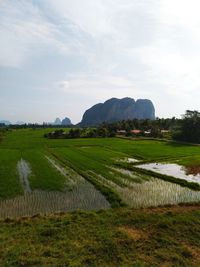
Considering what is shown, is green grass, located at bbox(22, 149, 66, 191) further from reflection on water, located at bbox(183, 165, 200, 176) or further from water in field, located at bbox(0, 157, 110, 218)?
reflection on water, located at bbox(183, 165, 200, 176)

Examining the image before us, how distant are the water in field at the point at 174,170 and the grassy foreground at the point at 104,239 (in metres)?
9.12

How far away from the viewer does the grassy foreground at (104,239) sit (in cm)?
804

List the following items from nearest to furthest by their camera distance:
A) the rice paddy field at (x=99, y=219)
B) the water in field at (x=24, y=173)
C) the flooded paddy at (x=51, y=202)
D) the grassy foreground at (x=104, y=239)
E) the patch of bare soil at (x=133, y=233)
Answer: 1. the grassy foreground at (x=104, y=239)
2. the rice paddy field at (x=99, y=219)
3. the patch of bare soil at (x=133, y=233)
4. the flooded paddy at (x=51, y=202)
5. the water in field at (x=24, y=173)

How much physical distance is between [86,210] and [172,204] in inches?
169

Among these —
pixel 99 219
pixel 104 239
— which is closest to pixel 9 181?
pixel 99 219

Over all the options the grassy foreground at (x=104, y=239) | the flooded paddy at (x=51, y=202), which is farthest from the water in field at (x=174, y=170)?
the grassy foreground at (x=104, y=239)

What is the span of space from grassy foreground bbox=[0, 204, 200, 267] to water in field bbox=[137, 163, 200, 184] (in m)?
9.12

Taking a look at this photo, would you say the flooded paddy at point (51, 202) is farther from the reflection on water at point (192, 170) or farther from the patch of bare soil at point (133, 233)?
the reflection on water at point (192, 170)

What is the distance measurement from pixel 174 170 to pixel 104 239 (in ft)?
54.2

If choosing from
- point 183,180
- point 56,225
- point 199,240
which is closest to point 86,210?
point 56,225

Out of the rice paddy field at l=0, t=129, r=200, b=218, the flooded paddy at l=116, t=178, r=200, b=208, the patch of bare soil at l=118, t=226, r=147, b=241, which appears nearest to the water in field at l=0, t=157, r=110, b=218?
the rice paddy field at l=0, t=129, r=200, b=218

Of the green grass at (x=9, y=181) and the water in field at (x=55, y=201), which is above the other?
the green grass at (x=9, y=181)

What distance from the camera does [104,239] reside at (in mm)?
9344

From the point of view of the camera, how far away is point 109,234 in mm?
9766
